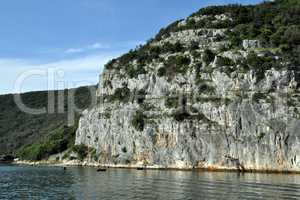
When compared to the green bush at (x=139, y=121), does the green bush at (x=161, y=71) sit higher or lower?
higher

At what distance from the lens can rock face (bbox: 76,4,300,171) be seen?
10338 centimetres

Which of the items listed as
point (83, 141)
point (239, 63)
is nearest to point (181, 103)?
point (239, 63)

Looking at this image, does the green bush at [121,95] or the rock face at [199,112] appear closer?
the rock face at [199,112]

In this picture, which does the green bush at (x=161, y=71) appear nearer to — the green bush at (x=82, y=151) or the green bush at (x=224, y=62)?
the green bush at (x=224, y=62)

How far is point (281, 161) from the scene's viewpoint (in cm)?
9838

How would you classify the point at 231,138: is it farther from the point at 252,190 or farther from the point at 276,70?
the point at 252,190

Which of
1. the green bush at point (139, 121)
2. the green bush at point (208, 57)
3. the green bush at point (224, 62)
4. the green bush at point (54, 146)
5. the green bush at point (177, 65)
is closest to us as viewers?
the green bush at point (224, 62)

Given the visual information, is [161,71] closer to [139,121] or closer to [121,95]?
[139,121]

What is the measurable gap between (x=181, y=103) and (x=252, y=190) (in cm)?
6391

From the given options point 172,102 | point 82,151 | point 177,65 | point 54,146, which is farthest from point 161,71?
point 54,146

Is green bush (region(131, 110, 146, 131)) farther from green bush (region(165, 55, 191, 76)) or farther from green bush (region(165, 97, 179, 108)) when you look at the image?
green bush (region(165, 55, 191, 76))

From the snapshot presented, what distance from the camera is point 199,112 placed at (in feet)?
391

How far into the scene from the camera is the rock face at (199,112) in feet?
339

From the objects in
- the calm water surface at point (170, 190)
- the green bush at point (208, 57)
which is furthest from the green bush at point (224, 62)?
the calm water surface at point (170, 190)
